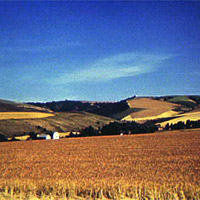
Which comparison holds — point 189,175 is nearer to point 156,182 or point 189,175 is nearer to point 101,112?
point 156,182

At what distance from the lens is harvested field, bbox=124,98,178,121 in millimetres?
92750

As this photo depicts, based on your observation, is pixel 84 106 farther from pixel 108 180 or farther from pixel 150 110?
pixel 108 180

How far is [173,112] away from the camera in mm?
95812

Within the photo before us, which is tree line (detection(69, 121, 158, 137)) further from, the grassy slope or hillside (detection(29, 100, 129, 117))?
hillside (detection(29, 100, 129, 117))

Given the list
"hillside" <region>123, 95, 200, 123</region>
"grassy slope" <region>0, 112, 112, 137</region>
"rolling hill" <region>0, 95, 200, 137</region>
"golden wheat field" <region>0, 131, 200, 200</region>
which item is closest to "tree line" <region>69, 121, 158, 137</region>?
"grassy slope" <region>0, 112, 112, 137</region>

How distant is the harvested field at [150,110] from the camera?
304 ft

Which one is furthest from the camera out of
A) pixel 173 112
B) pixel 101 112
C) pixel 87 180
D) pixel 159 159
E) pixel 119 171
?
pixel 101 112

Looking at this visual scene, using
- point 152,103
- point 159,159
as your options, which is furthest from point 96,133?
point 152,103

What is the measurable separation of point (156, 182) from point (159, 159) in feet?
27.0

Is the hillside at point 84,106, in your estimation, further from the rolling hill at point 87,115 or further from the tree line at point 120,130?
the tree line at point 120,130

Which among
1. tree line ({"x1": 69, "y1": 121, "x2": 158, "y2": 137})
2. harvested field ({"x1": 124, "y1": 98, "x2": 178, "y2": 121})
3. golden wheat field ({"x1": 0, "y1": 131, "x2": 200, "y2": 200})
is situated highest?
harvested field ({"x1": 124, "y1": 98, "x2": 178, "y2": 121})

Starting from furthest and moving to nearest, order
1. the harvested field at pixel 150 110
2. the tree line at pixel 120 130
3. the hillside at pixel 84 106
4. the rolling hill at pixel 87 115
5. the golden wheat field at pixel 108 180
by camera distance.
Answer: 1. the hillside at pixel 84 106
2. the harvested field at pixel 150 110
3. the rolling hill at pixel 87 115
4. the tree line at pixel 120 130
5. the golden wheat field at pixel 108 180

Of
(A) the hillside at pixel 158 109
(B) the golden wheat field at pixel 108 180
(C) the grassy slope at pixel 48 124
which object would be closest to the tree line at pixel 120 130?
(C) the grassy slope at pixel 48 124

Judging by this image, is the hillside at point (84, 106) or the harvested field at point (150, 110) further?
the hillside at point (84, 106)
